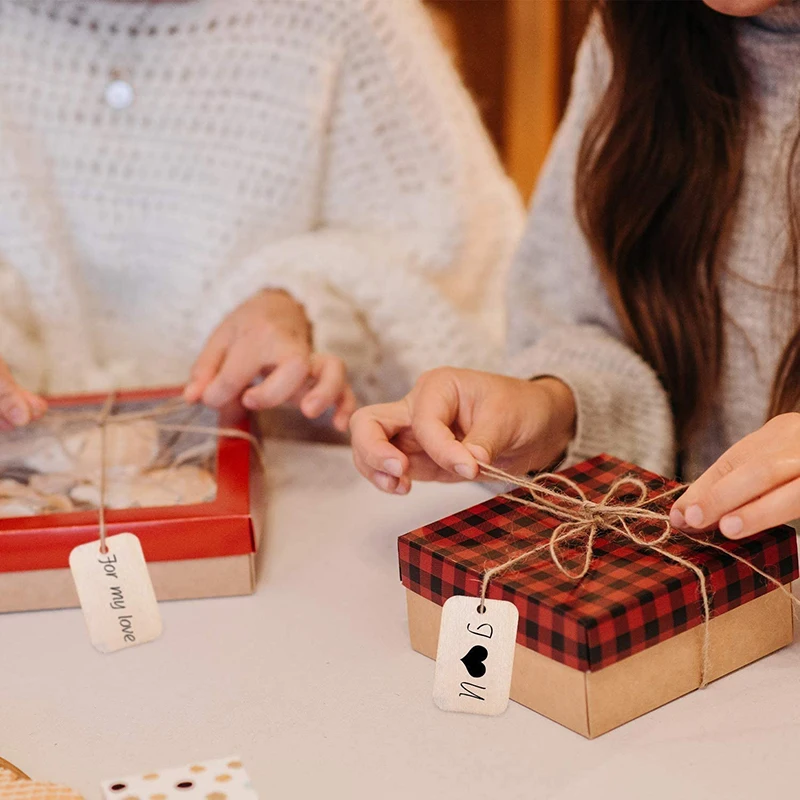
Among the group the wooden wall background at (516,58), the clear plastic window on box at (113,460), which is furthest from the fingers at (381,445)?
the wooden wall background at (516,58)

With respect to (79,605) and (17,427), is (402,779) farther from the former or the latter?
(17,427)

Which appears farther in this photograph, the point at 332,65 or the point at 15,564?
the point at 332,65

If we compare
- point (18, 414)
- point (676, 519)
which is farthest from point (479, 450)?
point (18, 414)

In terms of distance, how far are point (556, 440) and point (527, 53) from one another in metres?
1.32

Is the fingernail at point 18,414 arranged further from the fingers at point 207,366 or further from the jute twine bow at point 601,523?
the jute twine bow at point 601,523

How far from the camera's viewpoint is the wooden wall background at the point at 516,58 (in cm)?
193

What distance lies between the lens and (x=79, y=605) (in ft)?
2.33

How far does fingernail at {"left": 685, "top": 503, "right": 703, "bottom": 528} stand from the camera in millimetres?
554

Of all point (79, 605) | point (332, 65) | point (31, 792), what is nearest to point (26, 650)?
point (79, 605)

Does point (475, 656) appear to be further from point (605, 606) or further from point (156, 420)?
point (156, 420)

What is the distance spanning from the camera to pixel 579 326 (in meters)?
0.97

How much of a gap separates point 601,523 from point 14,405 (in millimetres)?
463

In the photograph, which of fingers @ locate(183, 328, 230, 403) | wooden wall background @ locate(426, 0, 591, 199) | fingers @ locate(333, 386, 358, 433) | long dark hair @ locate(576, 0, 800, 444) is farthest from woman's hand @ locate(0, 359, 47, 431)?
wooden wall background @ locate(426, 0, 591, 199)

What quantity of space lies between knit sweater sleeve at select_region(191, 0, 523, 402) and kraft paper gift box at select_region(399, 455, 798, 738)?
18.2 inches
